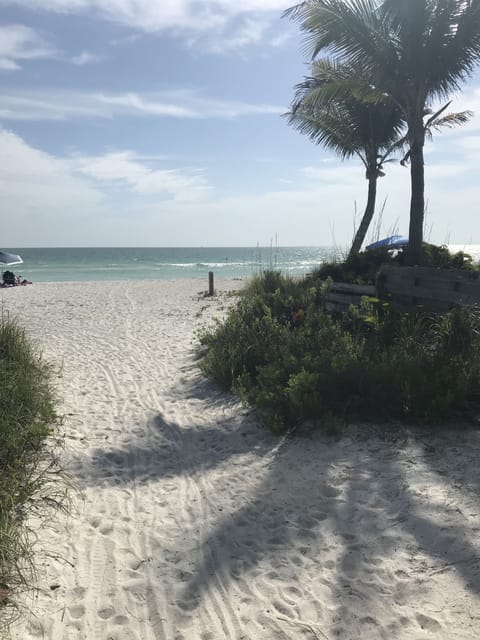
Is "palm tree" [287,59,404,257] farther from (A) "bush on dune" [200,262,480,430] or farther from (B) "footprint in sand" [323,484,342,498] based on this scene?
(B) "footprint in sand" [323,484,342,498]

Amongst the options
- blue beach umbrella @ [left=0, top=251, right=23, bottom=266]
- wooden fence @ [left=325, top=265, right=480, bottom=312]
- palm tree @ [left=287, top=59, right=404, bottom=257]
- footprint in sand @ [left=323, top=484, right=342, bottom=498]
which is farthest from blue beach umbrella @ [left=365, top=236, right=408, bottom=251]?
blue beach umbrella @ [left=0, top=251, right=23, bottom=266]

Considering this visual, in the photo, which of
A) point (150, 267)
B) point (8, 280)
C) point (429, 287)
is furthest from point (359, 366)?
point (150, 267)

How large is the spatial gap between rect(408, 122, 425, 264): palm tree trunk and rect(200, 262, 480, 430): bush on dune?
12.8 feet

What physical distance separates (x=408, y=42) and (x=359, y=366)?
793 cm

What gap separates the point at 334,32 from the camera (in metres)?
10.1

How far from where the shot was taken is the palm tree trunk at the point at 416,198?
10578mm

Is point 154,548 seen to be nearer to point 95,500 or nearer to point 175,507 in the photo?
point 175,507

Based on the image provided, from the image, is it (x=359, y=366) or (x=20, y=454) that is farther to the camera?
(x=359, y=366)

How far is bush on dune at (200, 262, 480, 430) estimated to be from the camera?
4.96m

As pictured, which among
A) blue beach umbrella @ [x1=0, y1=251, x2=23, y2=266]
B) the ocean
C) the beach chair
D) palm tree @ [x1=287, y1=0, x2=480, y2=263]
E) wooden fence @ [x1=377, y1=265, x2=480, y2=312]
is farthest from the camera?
the beach chair

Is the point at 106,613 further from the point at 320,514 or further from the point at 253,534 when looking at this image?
the point at 320,514

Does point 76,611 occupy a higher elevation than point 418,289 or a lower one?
lower

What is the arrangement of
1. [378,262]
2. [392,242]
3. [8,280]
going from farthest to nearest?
[8,280] → [392,242] → [378,262]

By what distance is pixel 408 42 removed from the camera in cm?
986
